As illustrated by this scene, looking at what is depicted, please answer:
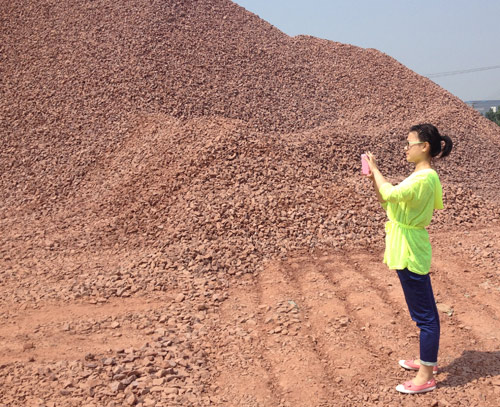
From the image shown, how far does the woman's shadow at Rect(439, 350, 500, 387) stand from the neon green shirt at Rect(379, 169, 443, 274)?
874mm

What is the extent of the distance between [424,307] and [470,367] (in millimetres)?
807

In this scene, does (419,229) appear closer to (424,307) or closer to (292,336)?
(424,307)

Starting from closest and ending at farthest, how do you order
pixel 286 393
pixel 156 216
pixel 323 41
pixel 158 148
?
pixel 286 393, pixel 156 216, pixel 158 148, pixel 323 41

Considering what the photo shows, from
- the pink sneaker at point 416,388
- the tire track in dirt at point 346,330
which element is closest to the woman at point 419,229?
the pink sneaker at point 416,388

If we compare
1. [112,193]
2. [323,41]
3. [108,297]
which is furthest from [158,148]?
[323,41]

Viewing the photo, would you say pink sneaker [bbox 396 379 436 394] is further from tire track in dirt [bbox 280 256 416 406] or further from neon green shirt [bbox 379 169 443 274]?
neon green shirt [bbox 379 169 443 274]

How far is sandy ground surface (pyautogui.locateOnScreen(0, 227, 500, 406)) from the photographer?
3.20 metres

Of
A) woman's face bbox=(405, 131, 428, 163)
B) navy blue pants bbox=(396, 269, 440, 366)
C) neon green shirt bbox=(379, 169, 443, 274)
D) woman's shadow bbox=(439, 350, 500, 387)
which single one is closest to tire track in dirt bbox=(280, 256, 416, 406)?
woman's shadow bbox=(439, 350, 500, 387)

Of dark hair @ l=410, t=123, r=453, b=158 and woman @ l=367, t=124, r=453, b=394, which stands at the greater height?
dark hair @ l=410, t=123, r=453, b=158

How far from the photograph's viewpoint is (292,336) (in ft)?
12.9

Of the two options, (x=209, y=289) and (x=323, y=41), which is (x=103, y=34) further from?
(x=209, y=289)

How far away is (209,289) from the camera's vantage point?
15.7ft

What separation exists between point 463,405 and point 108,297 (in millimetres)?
3196

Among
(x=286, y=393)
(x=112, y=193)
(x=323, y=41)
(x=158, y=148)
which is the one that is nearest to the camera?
(x=286, y=393)
